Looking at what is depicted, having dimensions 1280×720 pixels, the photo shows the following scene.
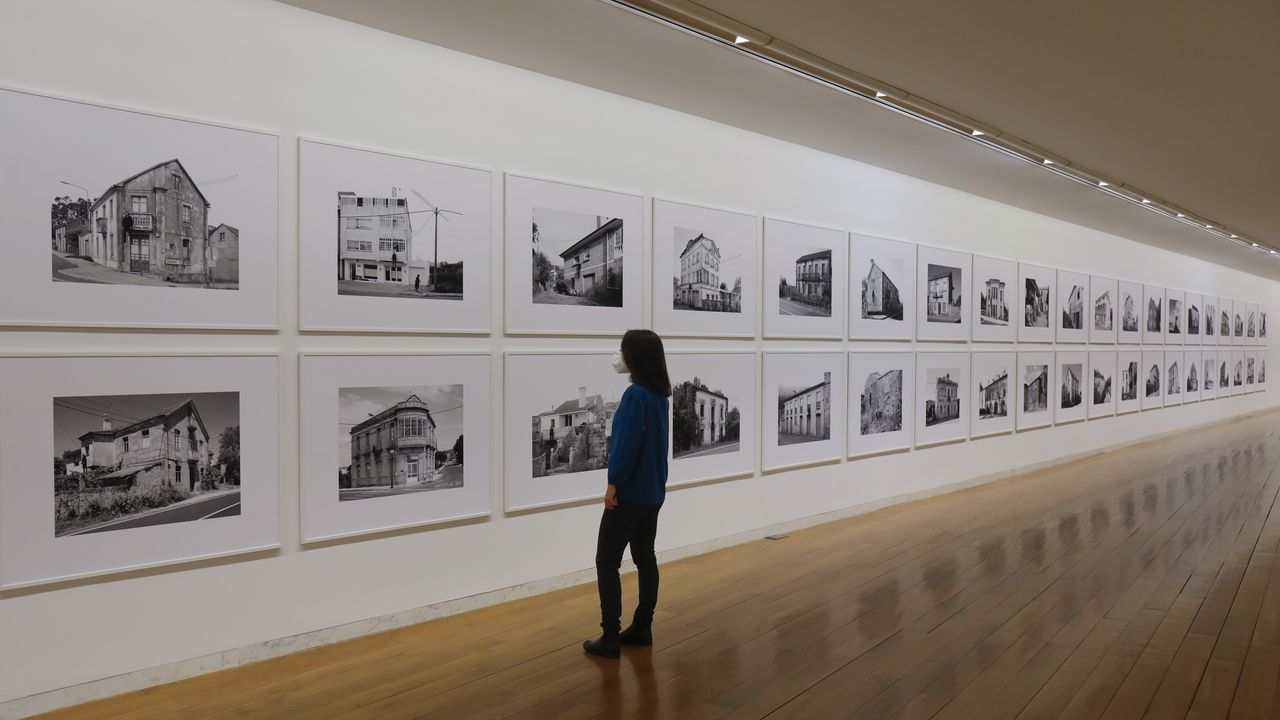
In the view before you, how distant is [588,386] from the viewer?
27.7 feet

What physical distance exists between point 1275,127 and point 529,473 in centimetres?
952

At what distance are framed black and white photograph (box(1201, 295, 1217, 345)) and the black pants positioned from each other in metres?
25.0

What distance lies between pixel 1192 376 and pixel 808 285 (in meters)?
19.6

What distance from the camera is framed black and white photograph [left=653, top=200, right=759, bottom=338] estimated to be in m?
9.26

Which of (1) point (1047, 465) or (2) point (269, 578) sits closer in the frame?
(2) point (269, 578)

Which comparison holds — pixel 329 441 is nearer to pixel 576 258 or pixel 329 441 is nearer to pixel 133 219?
pixel 133 219

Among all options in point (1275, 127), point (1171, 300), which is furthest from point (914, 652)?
point (1171, 300)

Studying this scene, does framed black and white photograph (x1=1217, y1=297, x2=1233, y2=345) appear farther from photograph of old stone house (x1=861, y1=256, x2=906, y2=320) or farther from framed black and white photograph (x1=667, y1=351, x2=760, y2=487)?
framed black and white photograph (x1=667, y1=351, x2=760, y2=487)

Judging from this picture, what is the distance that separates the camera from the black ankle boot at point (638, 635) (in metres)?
6.58

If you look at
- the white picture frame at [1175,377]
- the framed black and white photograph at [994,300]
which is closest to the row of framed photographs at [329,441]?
the framed black and white photograph at [994,300]

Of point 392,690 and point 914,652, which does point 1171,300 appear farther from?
point 392,690

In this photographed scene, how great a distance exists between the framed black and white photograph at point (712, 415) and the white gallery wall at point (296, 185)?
0.70 ft

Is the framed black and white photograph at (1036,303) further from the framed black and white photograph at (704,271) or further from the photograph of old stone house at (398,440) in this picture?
the photograph of old stone house at (398,440)

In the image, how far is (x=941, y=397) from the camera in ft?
44.8
